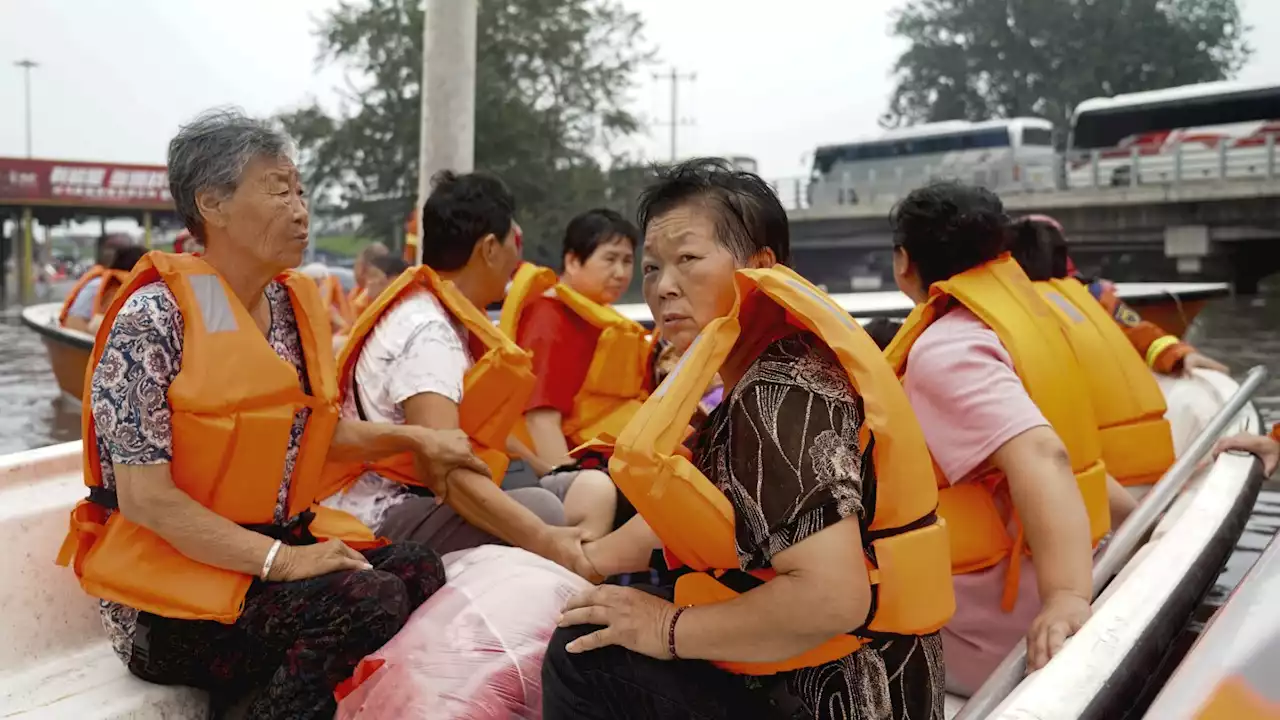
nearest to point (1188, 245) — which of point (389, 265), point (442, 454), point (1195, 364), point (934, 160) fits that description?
point (934, 160)

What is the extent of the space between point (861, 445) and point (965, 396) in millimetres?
770

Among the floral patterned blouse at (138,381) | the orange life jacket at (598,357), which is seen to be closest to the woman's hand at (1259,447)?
the orange life jacket at (598,357)

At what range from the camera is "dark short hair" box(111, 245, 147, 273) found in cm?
663

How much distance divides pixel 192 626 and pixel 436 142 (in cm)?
343

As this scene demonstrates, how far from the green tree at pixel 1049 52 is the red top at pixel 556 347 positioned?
46307 mm

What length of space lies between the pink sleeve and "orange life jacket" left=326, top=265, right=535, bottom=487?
0.99 m

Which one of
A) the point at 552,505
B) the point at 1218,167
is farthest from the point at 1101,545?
the point at 1218,167

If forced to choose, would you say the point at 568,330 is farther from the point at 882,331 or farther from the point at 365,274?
the point at 365,274

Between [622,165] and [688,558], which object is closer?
[688,558]

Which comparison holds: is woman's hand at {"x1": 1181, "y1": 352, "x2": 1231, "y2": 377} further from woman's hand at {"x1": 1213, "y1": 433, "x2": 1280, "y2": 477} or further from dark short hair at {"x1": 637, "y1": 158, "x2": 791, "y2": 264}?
dark short hair at {"x1": 637, "y1": 158, "x2": 791, "y2": 264}

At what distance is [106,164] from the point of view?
26.8 metres

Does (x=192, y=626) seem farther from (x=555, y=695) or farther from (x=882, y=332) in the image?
(x=882, y=332)

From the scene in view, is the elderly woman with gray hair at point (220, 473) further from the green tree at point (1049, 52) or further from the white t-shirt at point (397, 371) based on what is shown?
the green tree at point (1049, 52)

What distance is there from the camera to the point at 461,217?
2770 millimetres
